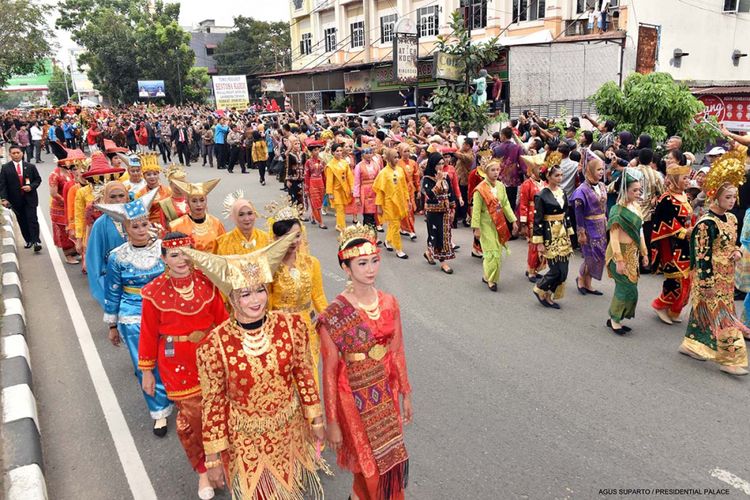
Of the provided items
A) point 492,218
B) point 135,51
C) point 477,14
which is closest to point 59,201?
point 492,218

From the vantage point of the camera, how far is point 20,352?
5.80m

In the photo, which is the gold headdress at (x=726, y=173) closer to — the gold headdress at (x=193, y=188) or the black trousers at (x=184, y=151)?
the gold headdress at (x=193, y=188)

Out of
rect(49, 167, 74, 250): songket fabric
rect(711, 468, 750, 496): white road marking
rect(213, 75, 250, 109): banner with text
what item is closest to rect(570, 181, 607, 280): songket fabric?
rect(711, 468, 750, 496): white road marking

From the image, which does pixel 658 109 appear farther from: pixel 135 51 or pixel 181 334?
pixel 135 51

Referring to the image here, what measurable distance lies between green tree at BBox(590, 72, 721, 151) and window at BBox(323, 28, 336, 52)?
27.8 m

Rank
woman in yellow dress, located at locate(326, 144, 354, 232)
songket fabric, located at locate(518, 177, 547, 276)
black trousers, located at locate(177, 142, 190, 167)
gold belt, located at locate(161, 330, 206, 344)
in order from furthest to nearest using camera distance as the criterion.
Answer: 1. black trousers, located at locate(177, 142, 190, 167)
2. woman in yellow dress, located at locate(326, 144, 354, 232)
3. songket fabric, located at locate(518, 177, 547, 276)
4. gold belt, located at locate(161, 330, 206, 344)

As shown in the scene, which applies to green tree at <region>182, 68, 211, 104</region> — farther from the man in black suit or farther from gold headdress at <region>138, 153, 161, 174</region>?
gold headdress at <region>138, 153, 161, 174</region>

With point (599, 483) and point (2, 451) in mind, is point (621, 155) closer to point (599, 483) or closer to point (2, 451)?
point (599, 483)

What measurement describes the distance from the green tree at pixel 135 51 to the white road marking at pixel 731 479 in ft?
148

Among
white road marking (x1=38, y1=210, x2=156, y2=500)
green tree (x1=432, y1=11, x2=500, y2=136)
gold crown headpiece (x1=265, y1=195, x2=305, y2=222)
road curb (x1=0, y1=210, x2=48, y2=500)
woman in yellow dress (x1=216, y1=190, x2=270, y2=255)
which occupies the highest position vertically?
green tree (x1=432, y1=11, x2=500, y2=136)

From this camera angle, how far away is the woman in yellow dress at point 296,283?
403cm

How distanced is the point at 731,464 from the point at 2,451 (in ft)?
16.5

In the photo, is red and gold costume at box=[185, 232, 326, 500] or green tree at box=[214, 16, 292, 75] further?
green tree at box=[214, 16, 292, 75]

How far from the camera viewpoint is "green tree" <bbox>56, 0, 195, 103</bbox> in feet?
140
